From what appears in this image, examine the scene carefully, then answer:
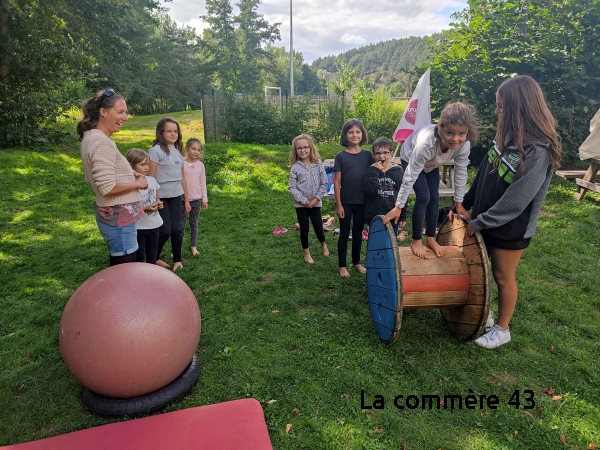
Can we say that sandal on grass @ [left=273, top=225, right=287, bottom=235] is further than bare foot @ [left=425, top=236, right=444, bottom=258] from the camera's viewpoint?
Yes

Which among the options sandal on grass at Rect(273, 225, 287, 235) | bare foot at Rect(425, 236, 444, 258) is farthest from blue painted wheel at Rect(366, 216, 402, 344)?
sandal on grass at Rect(273, 225, 287, 235)

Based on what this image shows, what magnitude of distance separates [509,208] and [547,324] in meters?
1.88

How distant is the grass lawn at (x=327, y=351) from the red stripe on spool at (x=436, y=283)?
634mm

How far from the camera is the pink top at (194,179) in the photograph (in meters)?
5.80

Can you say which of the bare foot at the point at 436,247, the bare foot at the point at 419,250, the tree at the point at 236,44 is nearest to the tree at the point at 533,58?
the bare foot at the point at 436,247

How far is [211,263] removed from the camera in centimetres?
604

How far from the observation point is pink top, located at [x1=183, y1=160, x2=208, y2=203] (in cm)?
580

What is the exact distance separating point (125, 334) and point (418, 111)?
8226 millimetres

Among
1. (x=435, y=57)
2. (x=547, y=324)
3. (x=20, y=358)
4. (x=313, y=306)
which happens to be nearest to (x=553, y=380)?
(x=547, y=324)

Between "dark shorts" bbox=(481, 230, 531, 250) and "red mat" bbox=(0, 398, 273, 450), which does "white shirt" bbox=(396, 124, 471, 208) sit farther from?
"red mat" bbox=(0, 398, 273, 450)

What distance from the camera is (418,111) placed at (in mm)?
9109

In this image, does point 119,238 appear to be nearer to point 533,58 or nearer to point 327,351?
point 327,351

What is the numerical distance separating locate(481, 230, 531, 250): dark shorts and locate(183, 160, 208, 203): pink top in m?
3.91

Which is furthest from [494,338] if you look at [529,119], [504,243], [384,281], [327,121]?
[327,121]
